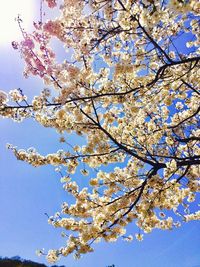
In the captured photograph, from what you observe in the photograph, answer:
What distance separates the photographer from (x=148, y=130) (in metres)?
9.80

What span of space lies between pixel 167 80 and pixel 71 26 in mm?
2425

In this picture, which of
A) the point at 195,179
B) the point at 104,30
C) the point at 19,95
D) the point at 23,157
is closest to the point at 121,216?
the point at 195,179

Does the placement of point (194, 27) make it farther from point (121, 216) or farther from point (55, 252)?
point (55, 252)

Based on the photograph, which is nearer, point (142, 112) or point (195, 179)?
point (195, 179)

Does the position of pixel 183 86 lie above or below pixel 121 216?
above

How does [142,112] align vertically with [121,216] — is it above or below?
above

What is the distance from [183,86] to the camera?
9.92 meters

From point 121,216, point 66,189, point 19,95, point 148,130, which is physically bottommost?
point 121,216

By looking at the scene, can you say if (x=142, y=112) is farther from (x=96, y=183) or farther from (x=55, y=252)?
(x=55, y=252)

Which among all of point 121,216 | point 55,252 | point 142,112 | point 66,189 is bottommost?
point 55,252

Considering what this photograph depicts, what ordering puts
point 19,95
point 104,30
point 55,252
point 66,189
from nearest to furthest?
1. point 104,30
2. point 19,95
3. point 55,252
4. point 66,189

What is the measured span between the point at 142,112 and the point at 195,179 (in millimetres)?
2206

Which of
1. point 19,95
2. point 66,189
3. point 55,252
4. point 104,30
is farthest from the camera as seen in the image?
point 66,189

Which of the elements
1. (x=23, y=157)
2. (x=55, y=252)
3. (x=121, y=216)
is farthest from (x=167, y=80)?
(x=55, y=252)
